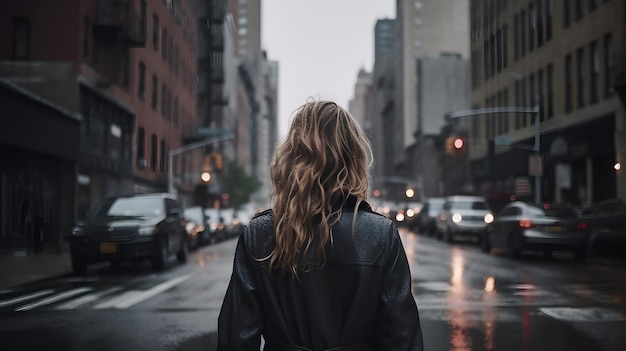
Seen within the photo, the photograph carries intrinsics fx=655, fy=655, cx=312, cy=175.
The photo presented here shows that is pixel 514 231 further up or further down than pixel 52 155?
further down

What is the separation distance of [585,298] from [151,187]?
19.4 meters

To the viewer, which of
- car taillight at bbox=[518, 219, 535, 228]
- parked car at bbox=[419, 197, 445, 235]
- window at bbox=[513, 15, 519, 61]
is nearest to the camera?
car taillight at bbox=[518, 219, 535, 228]

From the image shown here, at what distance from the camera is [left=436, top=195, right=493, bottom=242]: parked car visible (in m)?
27.3

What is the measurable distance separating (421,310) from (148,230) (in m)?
7.83

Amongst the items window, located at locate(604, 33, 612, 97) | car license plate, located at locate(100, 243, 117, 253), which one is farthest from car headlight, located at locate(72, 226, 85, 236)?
window, located at locate(604, 33, 612, 97)

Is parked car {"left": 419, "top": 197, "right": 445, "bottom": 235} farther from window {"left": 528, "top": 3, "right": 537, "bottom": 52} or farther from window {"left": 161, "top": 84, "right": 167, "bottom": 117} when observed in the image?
window {"left": 161, "top": 84, "right": 167, "bottom": 117}

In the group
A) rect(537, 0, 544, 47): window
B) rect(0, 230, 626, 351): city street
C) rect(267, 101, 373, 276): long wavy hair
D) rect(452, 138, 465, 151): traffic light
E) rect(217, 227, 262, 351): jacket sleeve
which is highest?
rect(537, 0, 544, 47): window

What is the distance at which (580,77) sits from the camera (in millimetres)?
27688

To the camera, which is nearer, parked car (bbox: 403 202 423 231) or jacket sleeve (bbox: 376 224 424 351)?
jacket sleeve (bbox: 376 224 424 351)

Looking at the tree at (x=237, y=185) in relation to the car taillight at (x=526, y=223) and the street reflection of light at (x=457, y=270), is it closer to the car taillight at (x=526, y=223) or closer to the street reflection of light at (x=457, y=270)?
the street reflection of light at (x=457, y=270)

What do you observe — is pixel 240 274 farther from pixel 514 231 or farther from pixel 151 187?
pixel 151 187

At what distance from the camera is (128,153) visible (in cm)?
2366

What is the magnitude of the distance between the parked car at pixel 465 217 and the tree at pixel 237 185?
4295 cm

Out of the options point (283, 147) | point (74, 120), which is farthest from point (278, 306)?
point (74, 120)
